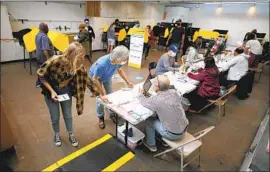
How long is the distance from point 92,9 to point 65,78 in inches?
243

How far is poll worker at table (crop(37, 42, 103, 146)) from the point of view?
1766 millimetres

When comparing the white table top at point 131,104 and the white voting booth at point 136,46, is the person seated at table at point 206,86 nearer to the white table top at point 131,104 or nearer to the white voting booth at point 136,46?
the white table top at point 131,104

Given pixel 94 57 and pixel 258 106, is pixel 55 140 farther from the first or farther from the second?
pixel 94 57

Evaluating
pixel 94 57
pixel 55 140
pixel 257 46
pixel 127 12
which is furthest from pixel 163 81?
pixel 127 12

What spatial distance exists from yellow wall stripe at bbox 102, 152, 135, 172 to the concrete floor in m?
0.07

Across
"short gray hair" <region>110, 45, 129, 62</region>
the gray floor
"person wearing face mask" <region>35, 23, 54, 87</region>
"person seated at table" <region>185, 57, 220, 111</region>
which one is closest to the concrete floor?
"person seated at table" <region>185, 57, 220, 111</region>

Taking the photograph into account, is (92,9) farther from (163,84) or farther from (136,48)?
(163,84)

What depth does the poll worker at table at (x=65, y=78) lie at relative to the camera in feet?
5.79

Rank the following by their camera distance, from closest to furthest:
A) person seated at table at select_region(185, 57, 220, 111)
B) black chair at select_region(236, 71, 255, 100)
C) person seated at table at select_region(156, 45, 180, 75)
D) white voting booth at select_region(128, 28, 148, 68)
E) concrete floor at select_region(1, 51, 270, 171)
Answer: concrete floor at select_region(1, 51, 270, 171) < person seated at table at select_region(185, 57, 220, 111) < person seated at table at select_region(156, 45, 180, 75) < black chair at select_region(236, 71, 255, 100) < white voting booth at select_region(128, 28, 148, 68)

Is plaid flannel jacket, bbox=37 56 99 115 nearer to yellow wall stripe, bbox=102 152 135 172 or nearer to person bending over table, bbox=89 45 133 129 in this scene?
person bending over table, bbox=89 45 133 129

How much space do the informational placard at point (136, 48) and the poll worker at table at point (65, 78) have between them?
12.3 feet

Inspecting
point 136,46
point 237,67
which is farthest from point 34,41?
point 237,67

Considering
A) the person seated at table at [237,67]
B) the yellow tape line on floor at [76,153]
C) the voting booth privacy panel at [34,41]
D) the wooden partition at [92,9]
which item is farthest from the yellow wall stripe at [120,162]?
the wooden partition at [92,9]

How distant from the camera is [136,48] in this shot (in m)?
5.77
